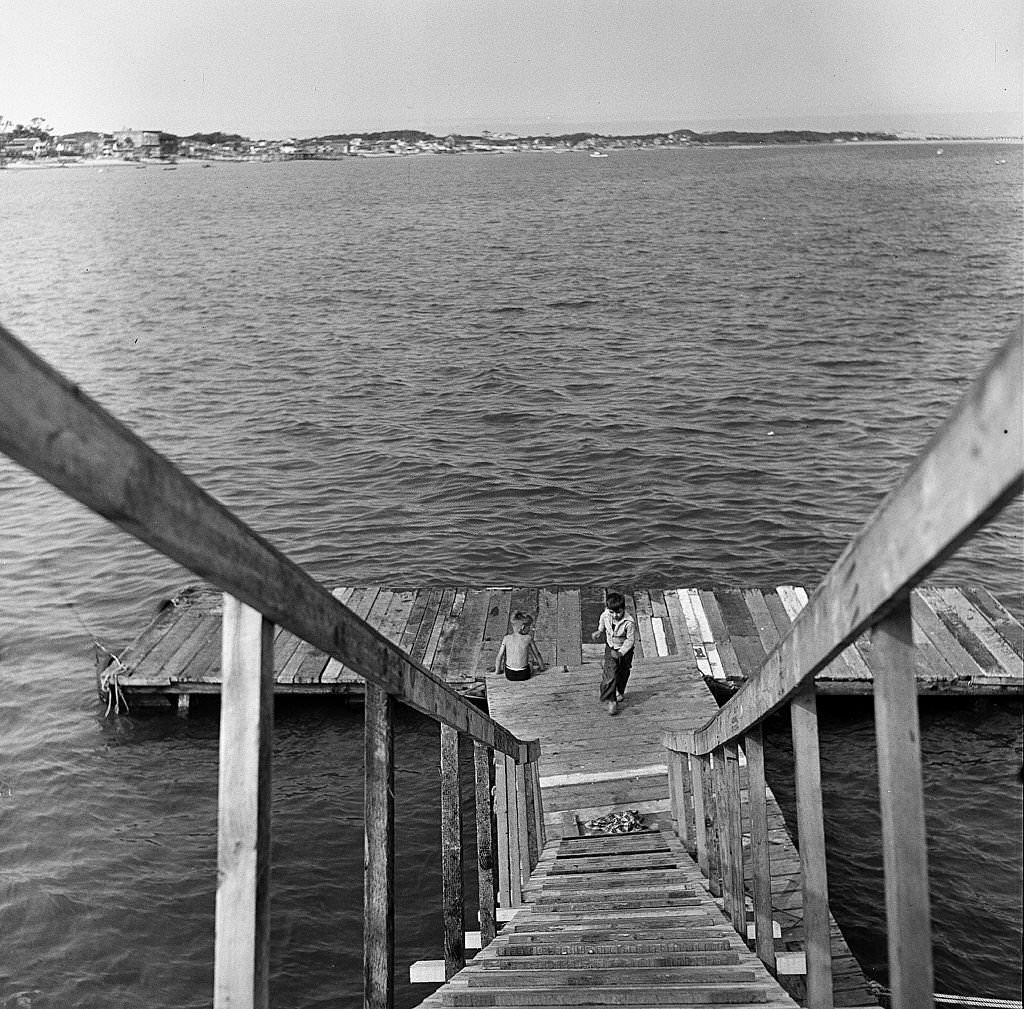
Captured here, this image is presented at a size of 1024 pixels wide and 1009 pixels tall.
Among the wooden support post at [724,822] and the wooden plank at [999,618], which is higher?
the wooden plank at [999,618]

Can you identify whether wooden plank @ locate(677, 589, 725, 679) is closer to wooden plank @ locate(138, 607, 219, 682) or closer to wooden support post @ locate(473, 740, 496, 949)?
wooden plank @ locate(138, 607, 219, 682)

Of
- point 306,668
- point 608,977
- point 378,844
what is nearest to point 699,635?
point 306,668

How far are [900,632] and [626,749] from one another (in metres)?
9.52

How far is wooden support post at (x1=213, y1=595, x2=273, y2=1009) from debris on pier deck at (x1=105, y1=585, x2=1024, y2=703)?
1158 centimetres

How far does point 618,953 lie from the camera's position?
173 inches

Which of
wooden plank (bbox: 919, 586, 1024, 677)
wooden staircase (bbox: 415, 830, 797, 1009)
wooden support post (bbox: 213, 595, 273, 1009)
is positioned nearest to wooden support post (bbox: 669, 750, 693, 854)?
wooden staircase (bbox: 415, 830, 797, 1009)

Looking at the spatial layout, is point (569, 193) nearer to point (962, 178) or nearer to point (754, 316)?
point (962, 178)

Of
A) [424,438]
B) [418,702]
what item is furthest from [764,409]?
[418,702]

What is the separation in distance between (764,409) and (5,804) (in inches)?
886

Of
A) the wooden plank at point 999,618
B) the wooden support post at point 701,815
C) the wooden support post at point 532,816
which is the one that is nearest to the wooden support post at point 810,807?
the wooden support post at point 701,815

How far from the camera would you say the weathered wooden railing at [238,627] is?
1304 mm

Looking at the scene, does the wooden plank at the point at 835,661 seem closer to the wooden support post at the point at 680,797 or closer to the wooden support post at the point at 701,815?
the wooden support post at the point at 680,797

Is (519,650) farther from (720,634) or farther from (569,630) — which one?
(720,634)

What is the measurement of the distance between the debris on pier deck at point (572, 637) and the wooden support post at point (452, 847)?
8259 millimetres
